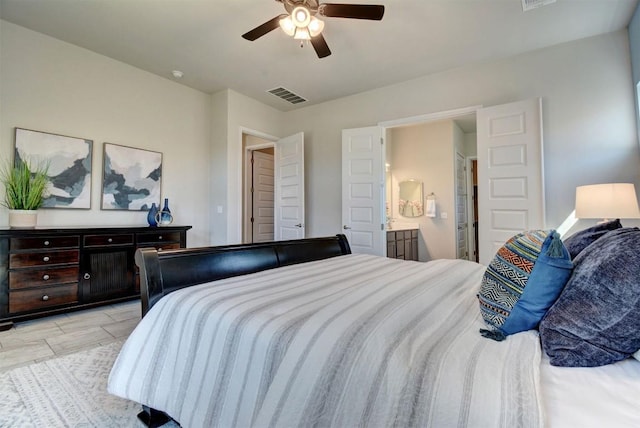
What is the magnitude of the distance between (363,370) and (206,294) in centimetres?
79

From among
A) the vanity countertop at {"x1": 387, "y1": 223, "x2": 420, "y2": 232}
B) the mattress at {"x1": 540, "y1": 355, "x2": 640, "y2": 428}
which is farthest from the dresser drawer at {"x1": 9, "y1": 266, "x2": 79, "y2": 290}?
the vanity countertop at {"x1": 387, "y1": 223, "x2": 420, "y2": 232}

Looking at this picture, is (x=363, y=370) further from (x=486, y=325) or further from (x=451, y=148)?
(x=451, y=148)

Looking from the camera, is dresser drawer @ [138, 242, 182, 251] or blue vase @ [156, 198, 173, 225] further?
blue vase @ [156, 198, 173, 225]

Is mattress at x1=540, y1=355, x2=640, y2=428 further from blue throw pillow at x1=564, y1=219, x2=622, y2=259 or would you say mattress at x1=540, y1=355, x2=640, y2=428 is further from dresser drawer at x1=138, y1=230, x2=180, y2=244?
dresser drawer at x1=138, y1=230, x2=180, y2=244

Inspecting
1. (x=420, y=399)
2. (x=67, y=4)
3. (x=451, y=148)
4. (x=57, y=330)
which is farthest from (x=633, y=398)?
(x=451, y=148)

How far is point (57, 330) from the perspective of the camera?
2.59 m

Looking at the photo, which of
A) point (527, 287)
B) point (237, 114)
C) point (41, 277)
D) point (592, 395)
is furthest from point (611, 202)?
point (41, 277)

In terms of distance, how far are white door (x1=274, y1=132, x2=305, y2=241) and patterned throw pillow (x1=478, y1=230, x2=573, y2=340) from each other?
372 centimetres

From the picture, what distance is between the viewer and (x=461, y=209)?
5.69 m

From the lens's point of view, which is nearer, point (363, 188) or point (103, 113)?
point (103, 113)

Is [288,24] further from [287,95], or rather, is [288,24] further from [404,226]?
[404,226]

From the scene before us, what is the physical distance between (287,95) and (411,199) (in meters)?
3.05

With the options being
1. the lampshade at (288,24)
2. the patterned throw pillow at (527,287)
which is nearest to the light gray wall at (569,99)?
the lampshade at (288,24)

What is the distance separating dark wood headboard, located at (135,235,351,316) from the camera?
1420 mm
